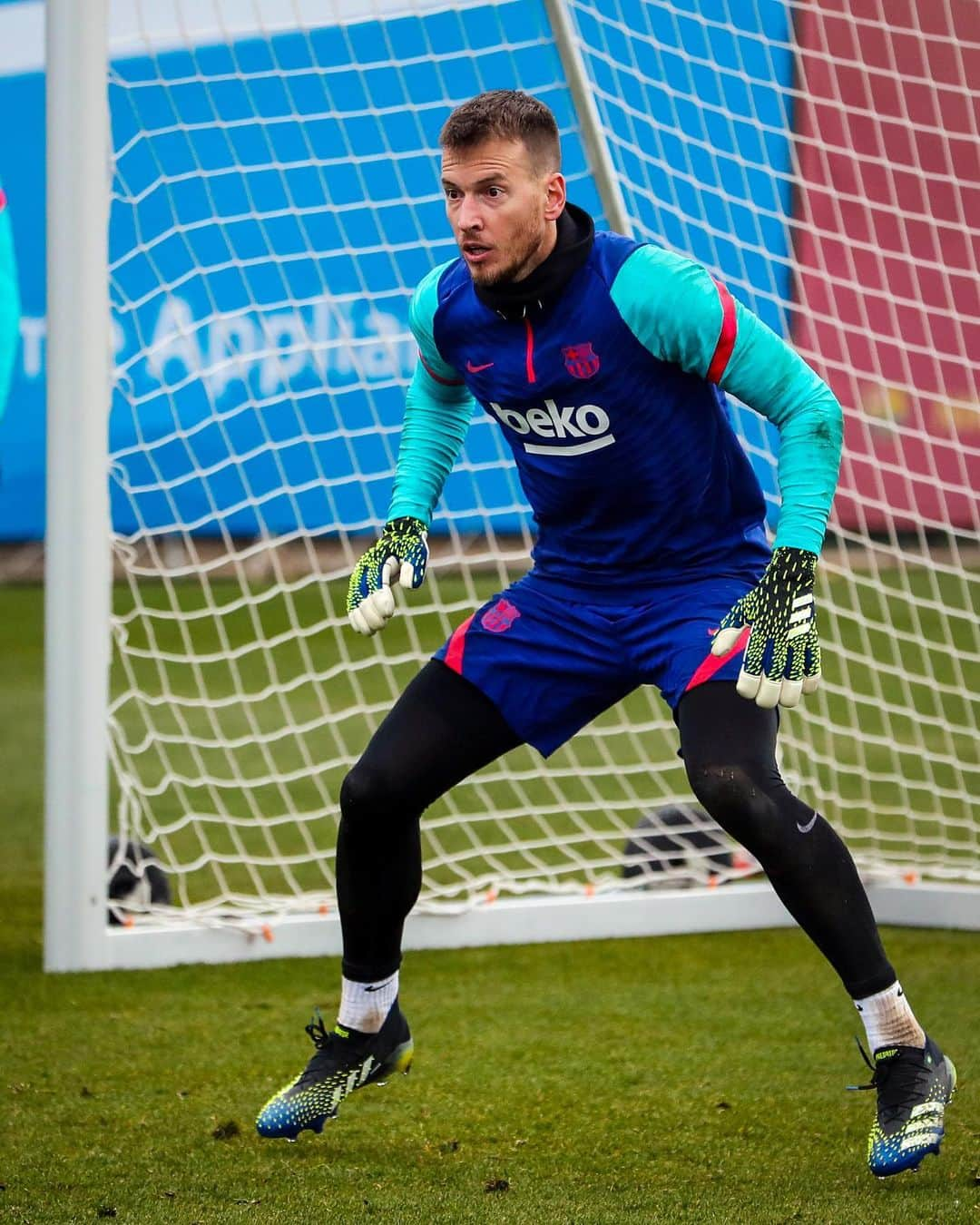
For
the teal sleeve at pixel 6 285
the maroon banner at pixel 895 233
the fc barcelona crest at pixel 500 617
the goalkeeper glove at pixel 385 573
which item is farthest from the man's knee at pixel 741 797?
the teal sleeve at pixel 6 285

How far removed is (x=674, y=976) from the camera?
13.1ft

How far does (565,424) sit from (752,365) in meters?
0.32

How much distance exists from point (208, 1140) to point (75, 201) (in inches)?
82.1

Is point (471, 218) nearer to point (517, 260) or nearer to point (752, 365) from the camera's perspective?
point (517, 260)

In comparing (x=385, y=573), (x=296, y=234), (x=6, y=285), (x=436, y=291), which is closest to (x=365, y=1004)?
(x=385, y=573)

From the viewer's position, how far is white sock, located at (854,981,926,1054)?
8.38 feet

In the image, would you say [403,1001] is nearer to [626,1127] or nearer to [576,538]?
[626,1127]

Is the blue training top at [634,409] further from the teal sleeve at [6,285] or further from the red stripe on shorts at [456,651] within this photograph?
the teal sleeve at [6,285]

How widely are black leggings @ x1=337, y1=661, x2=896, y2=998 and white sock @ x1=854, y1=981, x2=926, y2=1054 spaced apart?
22 mm

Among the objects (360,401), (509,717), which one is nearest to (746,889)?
(509,717)

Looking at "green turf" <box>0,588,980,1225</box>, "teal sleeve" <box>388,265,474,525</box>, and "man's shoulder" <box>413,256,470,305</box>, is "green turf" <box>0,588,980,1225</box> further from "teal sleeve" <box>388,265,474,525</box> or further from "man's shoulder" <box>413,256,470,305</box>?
"man's shoulder" <box>413,256,470,305</box>

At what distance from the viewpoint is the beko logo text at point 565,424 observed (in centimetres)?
269

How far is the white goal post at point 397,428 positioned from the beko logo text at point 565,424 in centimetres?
145

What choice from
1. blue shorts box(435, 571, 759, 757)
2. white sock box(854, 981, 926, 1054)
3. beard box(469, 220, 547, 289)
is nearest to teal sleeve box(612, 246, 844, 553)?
beard box(469, 220, 547, 289)
